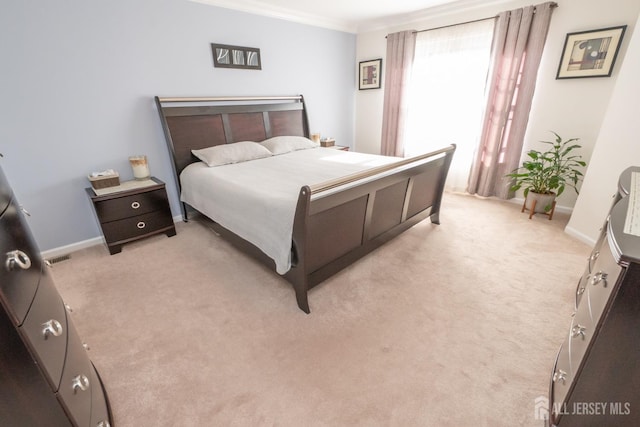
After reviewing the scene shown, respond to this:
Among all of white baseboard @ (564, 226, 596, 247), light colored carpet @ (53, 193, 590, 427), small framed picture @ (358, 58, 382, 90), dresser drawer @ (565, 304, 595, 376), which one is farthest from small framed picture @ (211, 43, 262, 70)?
white baseboard @ (564, 226, 596, 247)

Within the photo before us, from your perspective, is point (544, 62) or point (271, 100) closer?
point (544, 62)

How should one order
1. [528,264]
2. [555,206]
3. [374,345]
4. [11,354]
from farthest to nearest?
[555,206] → [528,264] → [374,345] → [11,354]

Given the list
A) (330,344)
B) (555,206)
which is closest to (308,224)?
(330,344)

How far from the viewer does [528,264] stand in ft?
7.72

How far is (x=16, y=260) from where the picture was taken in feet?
2.40

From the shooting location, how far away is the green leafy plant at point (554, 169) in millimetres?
3006

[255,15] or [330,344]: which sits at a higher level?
[255,15]

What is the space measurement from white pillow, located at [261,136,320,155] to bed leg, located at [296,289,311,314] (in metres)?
2.08

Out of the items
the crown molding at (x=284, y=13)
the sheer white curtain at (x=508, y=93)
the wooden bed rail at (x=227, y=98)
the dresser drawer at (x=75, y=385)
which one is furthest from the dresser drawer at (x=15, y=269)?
the sheer white curtain at (x=508, y=93)

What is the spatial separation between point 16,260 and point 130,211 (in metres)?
2.14

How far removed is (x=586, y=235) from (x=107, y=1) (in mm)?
4787

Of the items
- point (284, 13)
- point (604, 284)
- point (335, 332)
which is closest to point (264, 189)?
point (335, 332)

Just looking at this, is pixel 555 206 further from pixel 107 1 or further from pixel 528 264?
pixel 107 1

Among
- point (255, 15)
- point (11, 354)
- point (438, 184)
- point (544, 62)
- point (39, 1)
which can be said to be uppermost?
point (255, 15)
